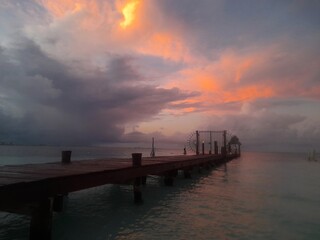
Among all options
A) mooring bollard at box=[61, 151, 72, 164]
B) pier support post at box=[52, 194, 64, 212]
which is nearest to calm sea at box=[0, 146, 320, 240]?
pier support post at box=[52, 194, 64, 212]

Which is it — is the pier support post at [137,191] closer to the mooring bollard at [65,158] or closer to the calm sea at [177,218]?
the calm sea at [177,218]

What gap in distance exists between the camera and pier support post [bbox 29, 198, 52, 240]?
5973 mm

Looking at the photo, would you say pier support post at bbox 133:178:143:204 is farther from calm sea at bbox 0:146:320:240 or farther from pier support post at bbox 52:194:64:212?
pier support post at bbox 52:194:64:212

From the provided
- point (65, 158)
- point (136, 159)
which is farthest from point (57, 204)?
point (136, 159)

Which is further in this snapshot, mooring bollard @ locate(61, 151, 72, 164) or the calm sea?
mooring bollard @ locate(61, 151, 72, 164)

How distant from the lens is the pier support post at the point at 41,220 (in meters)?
5.97

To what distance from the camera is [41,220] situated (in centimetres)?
604

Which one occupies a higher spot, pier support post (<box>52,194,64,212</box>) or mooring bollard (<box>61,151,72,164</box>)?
mooring bollard (<box>61,151,72,164</box>)

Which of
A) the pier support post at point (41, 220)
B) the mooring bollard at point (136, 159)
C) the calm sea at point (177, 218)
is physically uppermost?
the mooring bollard at point (136, 159)

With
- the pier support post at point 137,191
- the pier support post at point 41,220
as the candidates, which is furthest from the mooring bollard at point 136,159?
the pier support post at point 41,220

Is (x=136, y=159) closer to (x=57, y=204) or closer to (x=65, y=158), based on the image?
(x=57, y=204)

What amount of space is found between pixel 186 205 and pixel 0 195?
26.6 feet

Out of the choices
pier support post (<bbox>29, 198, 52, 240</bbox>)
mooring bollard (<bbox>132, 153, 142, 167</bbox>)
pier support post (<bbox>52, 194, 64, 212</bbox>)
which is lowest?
pier support post (<bbox>52, 194, 64, 212</bbox>)

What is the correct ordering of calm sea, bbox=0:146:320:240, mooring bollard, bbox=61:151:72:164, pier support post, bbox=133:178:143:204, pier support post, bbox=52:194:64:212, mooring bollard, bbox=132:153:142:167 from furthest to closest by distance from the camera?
1. mooring bollard, bbox=61:151:72:164
2. pier support post, bbox=133:178:143:204
3. mooring bollard, bbox=132:153:142:167
4. pier support post, bbox=52:194:64:212
5. calm sea, bbox=0:146:320:240
